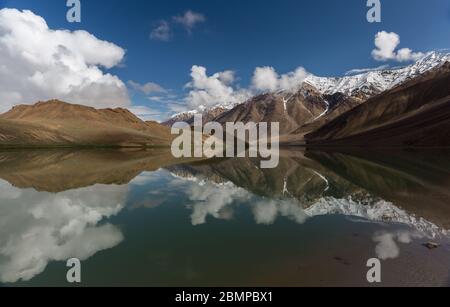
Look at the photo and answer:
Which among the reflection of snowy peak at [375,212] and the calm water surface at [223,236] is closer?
the calm water surface at [223,236]

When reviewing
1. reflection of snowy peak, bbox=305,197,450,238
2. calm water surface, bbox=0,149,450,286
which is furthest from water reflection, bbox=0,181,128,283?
reflection of snowy peak, bbox=305,197,450,238

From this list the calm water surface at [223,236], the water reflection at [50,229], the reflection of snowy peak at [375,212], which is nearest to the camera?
the calm water surface at [223,236]

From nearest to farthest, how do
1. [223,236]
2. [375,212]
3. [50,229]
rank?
[223,236] < [50,229] < [375,212]

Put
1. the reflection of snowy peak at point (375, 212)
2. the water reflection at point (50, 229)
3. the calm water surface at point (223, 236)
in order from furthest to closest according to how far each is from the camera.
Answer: the reflection of snowy peak at point (375, 212) < the water reflection at point (50, 229) < the calm water surface at point (223, 236)

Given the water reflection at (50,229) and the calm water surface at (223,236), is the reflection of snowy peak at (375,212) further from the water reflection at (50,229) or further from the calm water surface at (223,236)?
the water reflection at (50,229)

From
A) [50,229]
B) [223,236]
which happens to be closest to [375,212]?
[223,236]

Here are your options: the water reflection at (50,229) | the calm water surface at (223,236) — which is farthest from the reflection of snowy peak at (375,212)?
the water reflection at (50,229)

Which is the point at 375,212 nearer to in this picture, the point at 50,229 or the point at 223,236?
the point at 223,236

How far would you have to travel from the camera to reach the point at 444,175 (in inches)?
1836

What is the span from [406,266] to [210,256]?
329 inches

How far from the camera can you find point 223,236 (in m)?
18.6

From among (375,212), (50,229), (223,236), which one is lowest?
(223,236)

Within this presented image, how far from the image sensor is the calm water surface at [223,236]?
43.0 feet
